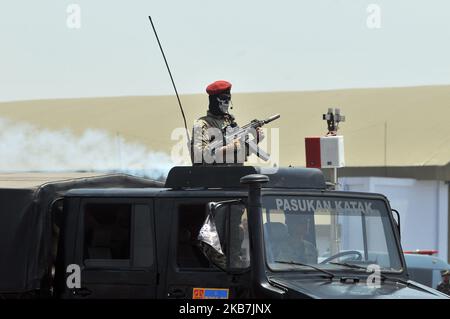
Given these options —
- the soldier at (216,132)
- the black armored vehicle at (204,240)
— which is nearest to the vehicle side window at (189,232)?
the black armored vehicle at (204,240)

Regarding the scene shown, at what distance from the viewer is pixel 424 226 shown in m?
21.7

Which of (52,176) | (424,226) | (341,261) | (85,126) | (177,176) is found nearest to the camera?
(341,261)

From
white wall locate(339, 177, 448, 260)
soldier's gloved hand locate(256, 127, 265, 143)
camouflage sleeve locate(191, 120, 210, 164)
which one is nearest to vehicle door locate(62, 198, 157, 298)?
camouflage sleeve locate(191, 120, 210, 164)

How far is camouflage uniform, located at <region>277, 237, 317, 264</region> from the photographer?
6105 millimetres

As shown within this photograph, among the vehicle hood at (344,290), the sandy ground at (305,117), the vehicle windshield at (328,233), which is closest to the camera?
the vehicle hood at (344,290)

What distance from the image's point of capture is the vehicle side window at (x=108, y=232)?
6.52 m

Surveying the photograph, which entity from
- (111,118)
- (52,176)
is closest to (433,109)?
(111,118)

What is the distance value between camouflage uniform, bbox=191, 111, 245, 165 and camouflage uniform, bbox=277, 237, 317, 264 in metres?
1.35

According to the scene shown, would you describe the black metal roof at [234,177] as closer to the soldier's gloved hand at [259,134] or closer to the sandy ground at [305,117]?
the soldier's gloved hand at [259,134]

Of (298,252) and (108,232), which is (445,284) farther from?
(108,232)

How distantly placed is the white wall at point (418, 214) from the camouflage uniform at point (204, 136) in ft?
46.0

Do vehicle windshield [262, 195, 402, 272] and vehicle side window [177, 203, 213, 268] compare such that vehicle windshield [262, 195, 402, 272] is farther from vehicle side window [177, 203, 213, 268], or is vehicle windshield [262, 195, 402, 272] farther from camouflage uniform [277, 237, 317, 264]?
vehicle side window [177, 203, 213, 268]
